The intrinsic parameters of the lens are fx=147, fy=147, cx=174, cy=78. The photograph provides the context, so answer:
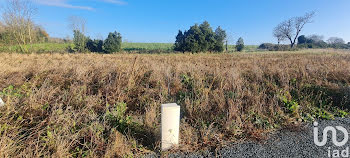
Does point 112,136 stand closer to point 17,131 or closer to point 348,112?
point 17,131

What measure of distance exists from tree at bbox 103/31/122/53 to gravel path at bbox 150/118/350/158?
26357 millimetres

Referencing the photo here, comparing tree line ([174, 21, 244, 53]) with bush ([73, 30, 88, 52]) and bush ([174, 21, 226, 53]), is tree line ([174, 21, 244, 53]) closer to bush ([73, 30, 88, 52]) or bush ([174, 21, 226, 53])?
bush ([174, 21, 226, 53])

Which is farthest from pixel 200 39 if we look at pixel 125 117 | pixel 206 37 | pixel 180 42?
pixel 125 117

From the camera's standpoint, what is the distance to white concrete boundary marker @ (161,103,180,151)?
1920mm

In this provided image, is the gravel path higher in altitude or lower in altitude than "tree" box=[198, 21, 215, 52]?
lower

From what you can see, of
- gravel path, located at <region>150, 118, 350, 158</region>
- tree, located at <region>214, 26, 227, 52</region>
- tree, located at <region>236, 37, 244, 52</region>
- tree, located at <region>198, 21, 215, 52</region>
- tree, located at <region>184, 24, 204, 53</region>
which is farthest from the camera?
tree, located at <region>236, 37, 244, 52</region>

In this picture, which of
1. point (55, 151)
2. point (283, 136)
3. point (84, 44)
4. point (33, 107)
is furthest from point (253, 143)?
point (84, 44)

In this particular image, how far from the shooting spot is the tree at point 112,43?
25.1 m

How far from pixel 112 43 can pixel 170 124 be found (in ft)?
88.0

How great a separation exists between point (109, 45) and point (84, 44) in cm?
476

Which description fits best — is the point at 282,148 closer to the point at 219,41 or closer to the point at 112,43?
the point at 219,41

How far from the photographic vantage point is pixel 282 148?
2139mm

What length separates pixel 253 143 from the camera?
7.38ft

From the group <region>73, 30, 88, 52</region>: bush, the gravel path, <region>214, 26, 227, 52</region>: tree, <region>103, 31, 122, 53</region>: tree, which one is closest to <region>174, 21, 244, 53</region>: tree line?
<region>214, 26, 227, 52</region>: tree
